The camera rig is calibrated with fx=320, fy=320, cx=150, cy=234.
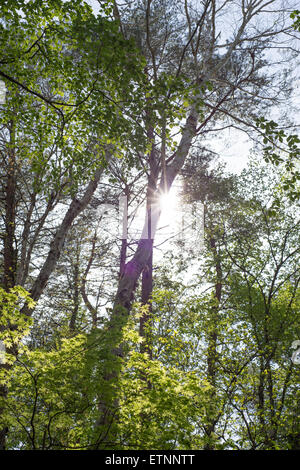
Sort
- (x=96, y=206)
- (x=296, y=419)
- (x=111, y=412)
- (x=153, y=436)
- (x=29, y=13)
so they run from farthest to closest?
(x=96, y=206) < (x=296, y=419) < (x=29, y=13) < (x=111, y=412) < (x=153, y=436)

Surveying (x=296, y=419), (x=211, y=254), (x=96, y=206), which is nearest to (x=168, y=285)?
(x=211, y=254)

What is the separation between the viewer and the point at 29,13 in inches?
158

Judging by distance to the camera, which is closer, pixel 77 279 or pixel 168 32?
pixel 168 32

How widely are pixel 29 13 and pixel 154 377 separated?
188 inches

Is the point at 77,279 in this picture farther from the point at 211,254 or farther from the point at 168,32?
the point at 168,32

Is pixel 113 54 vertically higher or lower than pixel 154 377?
higher

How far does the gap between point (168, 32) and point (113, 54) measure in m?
5.15

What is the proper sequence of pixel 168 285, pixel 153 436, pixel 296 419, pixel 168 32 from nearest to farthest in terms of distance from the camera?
1. pixel 153 436
2. pixel 296 419
3. pixel 168 32
4. pixel 168 285

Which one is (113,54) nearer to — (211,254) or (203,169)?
(203,169)
